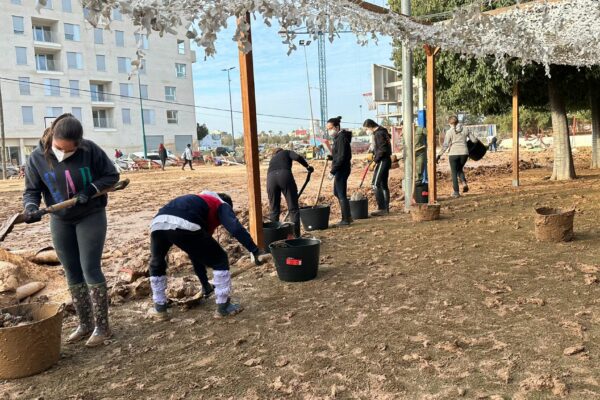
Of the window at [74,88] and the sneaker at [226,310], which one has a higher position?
the window at [74,88]

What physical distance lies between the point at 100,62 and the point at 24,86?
8.03 m

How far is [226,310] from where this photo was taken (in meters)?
4.26

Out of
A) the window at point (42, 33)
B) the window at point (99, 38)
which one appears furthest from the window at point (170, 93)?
the window at point (42, 33)

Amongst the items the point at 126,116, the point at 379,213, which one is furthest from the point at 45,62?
the point at 379,213

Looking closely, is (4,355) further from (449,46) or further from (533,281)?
(449,46)

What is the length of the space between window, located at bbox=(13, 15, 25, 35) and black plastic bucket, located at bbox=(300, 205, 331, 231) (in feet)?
155

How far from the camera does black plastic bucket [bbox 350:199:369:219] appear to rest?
864cm

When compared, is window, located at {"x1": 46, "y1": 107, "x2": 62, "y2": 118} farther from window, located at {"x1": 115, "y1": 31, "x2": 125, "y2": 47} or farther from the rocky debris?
the rocky debris

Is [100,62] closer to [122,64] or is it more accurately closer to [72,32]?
[122,64]

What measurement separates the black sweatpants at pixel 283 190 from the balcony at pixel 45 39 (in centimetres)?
→ 4745

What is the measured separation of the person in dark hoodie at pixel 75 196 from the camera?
11.4 ft

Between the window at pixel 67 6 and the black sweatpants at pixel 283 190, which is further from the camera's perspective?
the window at pixel 67 6

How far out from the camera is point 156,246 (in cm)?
414

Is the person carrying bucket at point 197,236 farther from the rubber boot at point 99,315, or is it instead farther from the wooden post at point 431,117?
the wooden post at point 431,117
